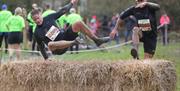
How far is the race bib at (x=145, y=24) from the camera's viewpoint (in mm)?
11227

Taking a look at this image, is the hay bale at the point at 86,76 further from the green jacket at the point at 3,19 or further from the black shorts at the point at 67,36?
the green jacket at the point at 3,19

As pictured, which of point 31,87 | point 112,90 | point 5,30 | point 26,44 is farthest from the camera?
point 26,44

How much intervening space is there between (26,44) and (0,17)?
3.76 m

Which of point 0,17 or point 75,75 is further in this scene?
point 0,17

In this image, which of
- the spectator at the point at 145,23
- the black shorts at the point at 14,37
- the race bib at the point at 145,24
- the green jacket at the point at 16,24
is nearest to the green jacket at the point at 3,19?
the green jacket at the point at 16,24

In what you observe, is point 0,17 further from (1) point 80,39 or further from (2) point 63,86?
(2) point 63,86

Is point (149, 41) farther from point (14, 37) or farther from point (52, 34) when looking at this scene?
point (14, 37)

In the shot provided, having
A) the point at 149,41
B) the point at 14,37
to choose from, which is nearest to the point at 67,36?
the point at 149,41

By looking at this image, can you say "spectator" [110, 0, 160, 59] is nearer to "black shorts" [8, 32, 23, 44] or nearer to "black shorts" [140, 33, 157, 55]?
"black shorts" [140, 33, 157, 55]

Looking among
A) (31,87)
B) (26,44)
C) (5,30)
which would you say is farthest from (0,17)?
(31,87)

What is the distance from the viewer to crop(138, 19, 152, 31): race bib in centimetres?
1123

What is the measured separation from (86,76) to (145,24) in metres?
2.89

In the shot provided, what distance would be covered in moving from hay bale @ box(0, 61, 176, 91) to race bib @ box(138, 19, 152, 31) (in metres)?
1.86

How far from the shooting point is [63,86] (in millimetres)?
8977
